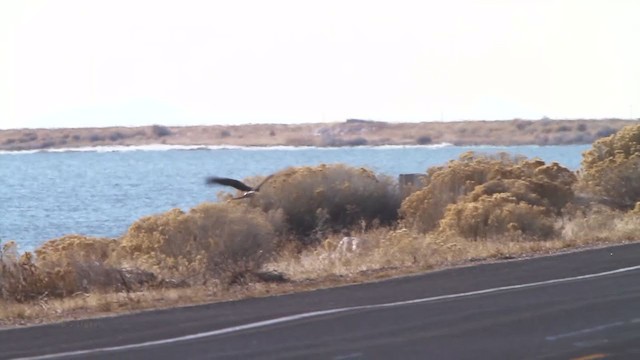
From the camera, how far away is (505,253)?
22625 mm

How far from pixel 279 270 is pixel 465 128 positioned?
478 ft

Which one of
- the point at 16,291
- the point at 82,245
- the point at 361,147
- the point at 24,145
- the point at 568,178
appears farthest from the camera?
the point at 24,145

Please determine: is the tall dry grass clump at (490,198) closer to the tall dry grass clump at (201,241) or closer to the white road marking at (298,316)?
the tall dry grass clump at (201,241)

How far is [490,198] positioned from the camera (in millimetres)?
27625

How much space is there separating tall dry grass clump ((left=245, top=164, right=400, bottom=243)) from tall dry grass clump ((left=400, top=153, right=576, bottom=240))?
1092mm

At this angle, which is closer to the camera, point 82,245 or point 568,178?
point 82,245

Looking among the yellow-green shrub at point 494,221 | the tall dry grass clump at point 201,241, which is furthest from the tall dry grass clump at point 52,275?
the yellow-green shrub at point 494,221

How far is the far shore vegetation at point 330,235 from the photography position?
1900 centimetres

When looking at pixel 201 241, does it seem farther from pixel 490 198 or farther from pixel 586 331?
pixel 586 331

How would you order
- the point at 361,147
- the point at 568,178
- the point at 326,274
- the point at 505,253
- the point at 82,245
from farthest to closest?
the point at 361,147, the point at 568,178, the point at 82,245, the point at 505,253, the point at 326,274

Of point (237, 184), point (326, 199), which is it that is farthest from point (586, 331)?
point (326, 199)

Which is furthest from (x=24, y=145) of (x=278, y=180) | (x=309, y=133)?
(x=278, y=180)

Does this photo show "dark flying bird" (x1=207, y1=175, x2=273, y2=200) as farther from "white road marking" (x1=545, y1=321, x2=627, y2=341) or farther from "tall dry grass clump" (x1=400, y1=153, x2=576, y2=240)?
"white road marking" (x1=545, y1=321, x2=627, y2=341)

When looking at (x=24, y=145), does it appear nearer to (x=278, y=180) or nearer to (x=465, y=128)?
(x=465, y=128)
